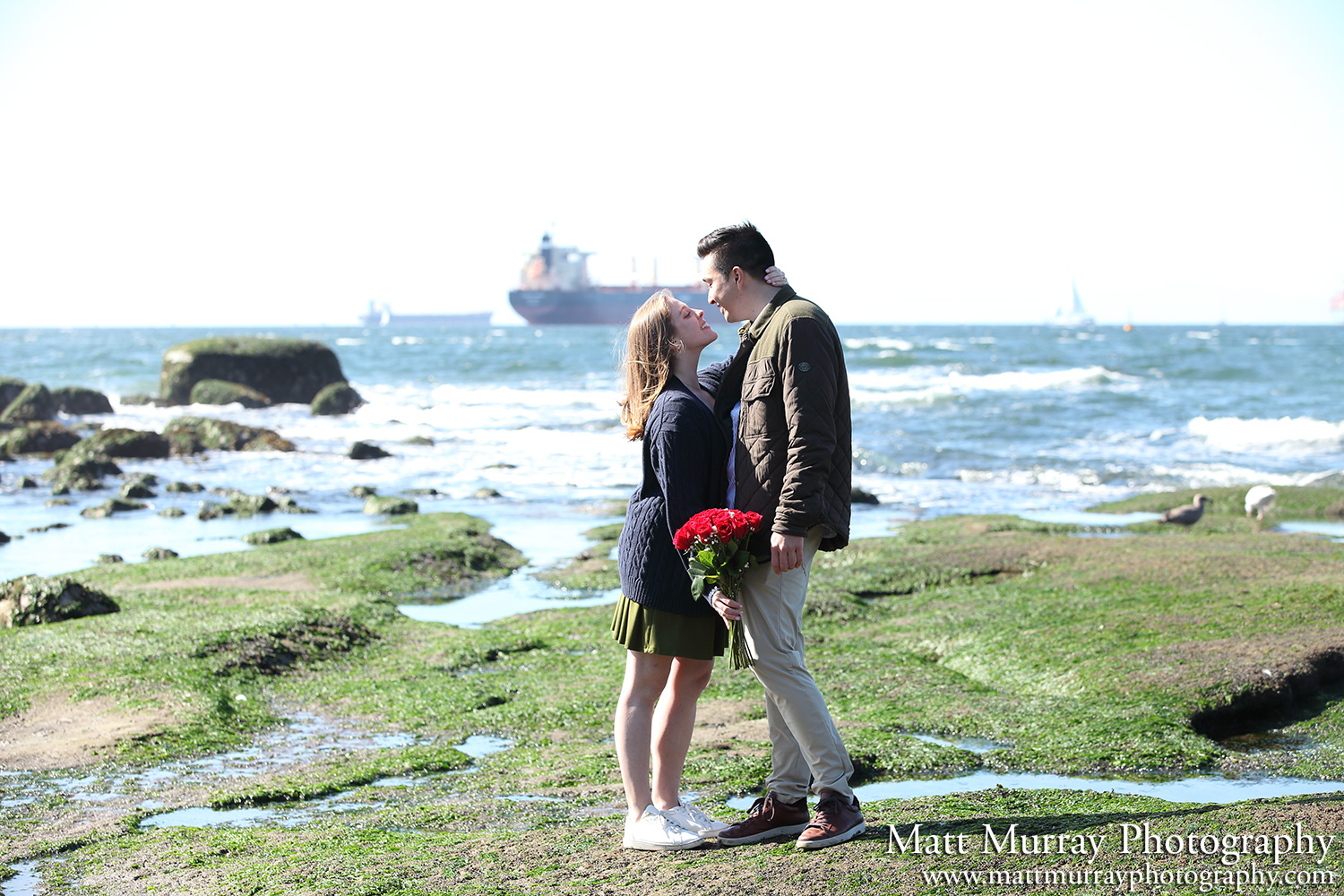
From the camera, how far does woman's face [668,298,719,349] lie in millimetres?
3659

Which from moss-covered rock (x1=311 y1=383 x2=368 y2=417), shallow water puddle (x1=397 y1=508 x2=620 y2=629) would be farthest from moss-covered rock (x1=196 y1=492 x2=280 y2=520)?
moss-covered rock (x1=311 y1=383 x2=368 y2=417)

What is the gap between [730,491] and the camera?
12.0ft

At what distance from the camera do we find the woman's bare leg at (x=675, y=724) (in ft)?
12.0

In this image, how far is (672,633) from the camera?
11.9 feet

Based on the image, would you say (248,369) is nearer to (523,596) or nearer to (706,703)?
(523,596)

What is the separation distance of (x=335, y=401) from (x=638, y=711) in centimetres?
2922

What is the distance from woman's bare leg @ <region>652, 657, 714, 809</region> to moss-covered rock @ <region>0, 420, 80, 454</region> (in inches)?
869

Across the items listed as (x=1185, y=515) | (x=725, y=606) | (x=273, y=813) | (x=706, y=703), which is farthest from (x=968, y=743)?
(x=1185, y=515)

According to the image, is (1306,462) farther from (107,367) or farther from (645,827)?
(107,367)

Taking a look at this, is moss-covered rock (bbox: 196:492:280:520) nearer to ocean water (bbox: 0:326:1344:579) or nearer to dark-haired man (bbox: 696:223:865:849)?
ocean water (bbox: 0:326:1344:579)

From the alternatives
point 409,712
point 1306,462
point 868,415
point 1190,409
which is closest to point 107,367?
point 868,415

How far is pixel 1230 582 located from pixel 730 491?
490 centimetres

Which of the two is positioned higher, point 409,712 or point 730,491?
point 730,491

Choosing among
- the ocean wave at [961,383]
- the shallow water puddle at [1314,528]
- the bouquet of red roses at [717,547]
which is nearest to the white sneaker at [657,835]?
the bouquet of red roses at [717,547]
